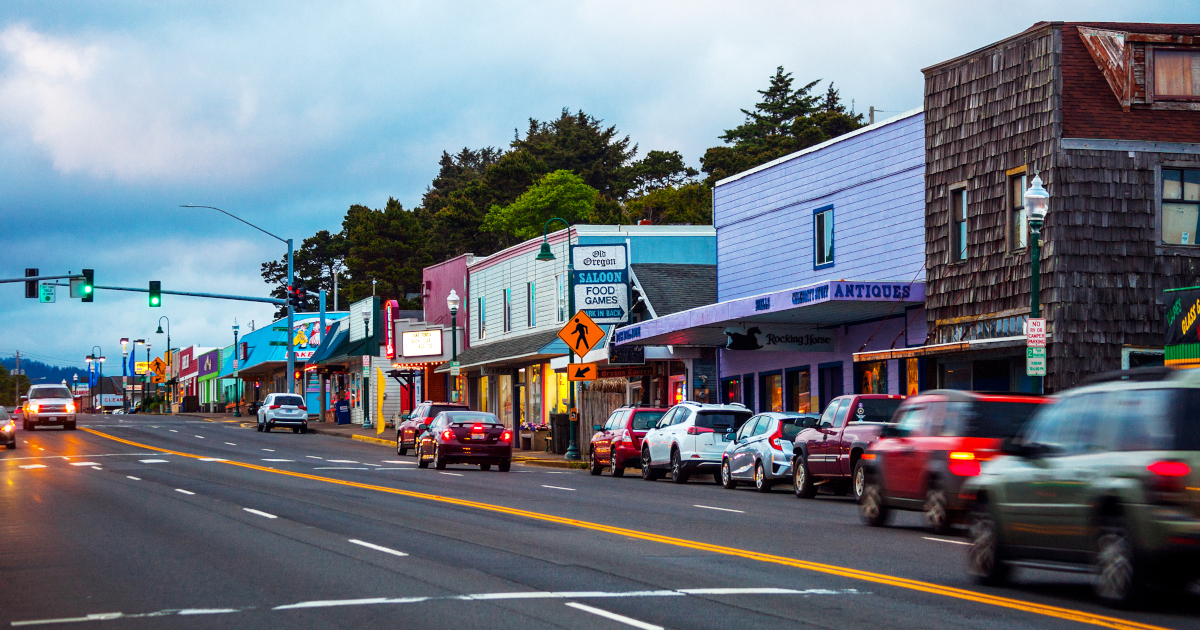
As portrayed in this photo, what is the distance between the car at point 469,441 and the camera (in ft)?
112

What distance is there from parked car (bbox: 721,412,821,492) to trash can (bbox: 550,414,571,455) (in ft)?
52.5

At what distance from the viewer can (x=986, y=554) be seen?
1226cm

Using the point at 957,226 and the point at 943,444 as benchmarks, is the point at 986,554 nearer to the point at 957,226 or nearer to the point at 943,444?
the point at 943,444

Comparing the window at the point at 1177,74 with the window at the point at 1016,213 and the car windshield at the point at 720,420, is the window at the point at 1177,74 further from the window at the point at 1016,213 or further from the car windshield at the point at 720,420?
the car windshield at the point at 720,420

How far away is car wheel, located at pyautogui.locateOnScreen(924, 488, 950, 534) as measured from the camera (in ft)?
56.0

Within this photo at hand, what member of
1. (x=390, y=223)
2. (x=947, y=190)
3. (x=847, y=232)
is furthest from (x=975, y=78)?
(x=390, y=223)

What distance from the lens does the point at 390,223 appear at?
347 ft

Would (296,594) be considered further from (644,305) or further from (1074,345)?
(644,305)

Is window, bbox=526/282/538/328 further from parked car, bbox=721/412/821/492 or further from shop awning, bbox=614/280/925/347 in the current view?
parked car, bbox=721/412/821/492

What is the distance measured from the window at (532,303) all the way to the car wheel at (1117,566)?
138 ft

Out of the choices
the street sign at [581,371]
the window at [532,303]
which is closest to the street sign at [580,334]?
the street sign at [581,371]

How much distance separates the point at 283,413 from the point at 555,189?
97.0 ft

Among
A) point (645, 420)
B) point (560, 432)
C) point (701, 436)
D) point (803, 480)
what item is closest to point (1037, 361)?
point (803, 480)

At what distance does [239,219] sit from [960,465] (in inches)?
1770
